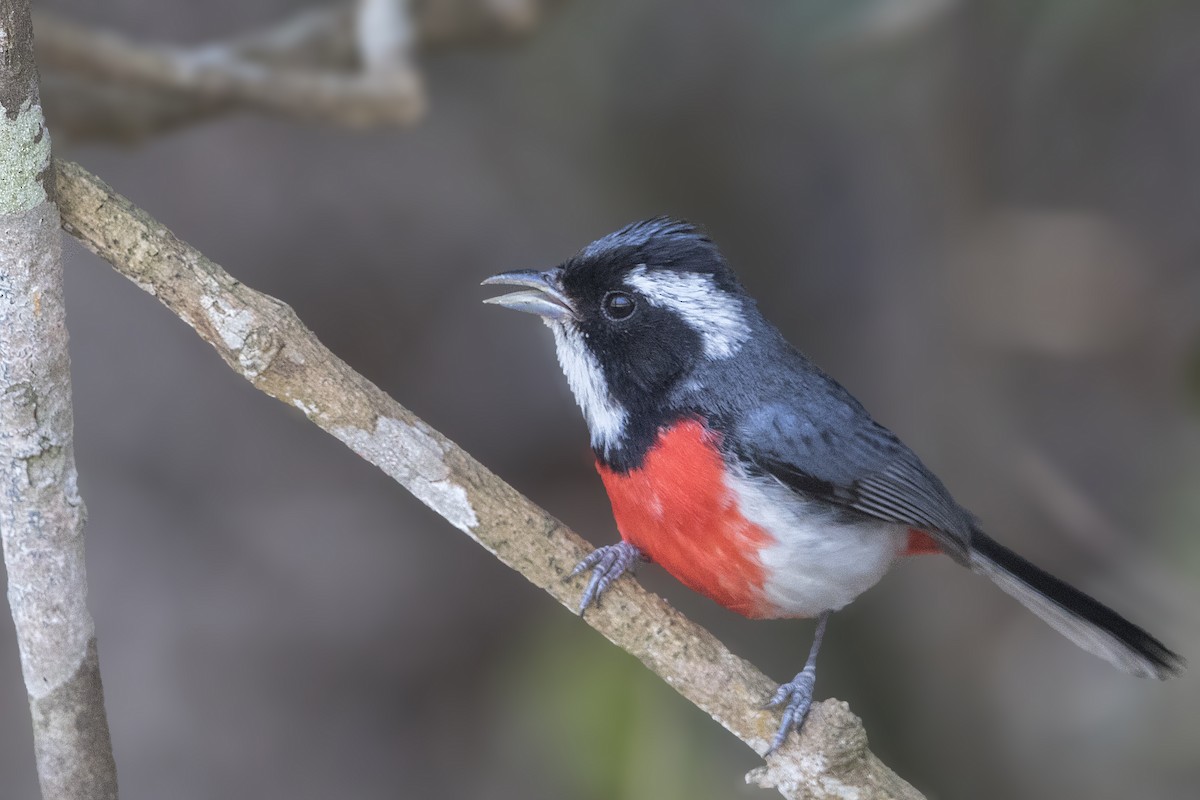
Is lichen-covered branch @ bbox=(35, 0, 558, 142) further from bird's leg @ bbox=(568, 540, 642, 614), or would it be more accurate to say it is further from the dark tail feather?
the dark tail feather

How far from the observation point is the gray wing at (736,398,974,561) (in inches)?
103

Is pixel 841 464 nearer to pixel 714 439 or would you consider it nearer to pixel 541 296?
pixel 714 439

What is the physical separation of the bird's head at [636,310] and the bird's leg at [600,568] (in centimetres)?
28

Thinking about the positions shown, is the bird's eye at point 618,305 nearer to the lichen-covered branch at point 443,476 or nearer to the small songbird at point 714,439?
the small songbird at point 714,439

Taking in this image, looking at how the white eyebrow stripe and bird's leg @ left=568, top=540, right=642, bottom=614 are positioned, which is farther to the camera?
the white eyebrow stripe

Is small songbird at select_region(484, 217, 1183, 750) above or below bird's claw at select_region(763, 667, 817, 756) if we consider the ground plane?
above

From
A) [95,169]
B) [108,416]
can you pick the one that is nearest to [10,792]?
[108,416]

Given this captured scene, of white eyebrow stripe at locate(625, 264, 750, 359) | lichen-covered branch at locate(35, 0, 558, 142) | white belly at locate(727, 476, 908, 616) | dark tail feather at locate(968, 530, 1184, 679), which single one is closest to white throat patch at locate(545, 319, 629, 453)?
white eyebrow stripe at locate(625, 264, 750, 359)

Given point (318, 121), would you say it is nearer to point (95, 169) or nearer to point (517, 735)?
point (95, 169)

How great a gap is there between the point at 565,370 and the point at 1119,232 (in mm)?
3263

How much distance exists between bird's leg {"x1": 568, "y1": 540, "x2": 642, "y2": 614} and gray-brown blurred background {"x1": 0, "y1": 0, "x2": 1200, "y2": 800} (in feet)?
4.90

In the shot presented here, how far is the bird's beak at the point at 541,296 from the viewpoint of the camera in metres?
2.64

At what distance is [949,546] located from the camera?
8.92 ft

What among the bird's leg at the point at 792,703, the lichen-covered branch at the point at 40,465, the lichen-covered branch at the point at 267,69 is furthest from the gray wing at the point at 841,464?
the lichen-covered branch at the point at 267,69
